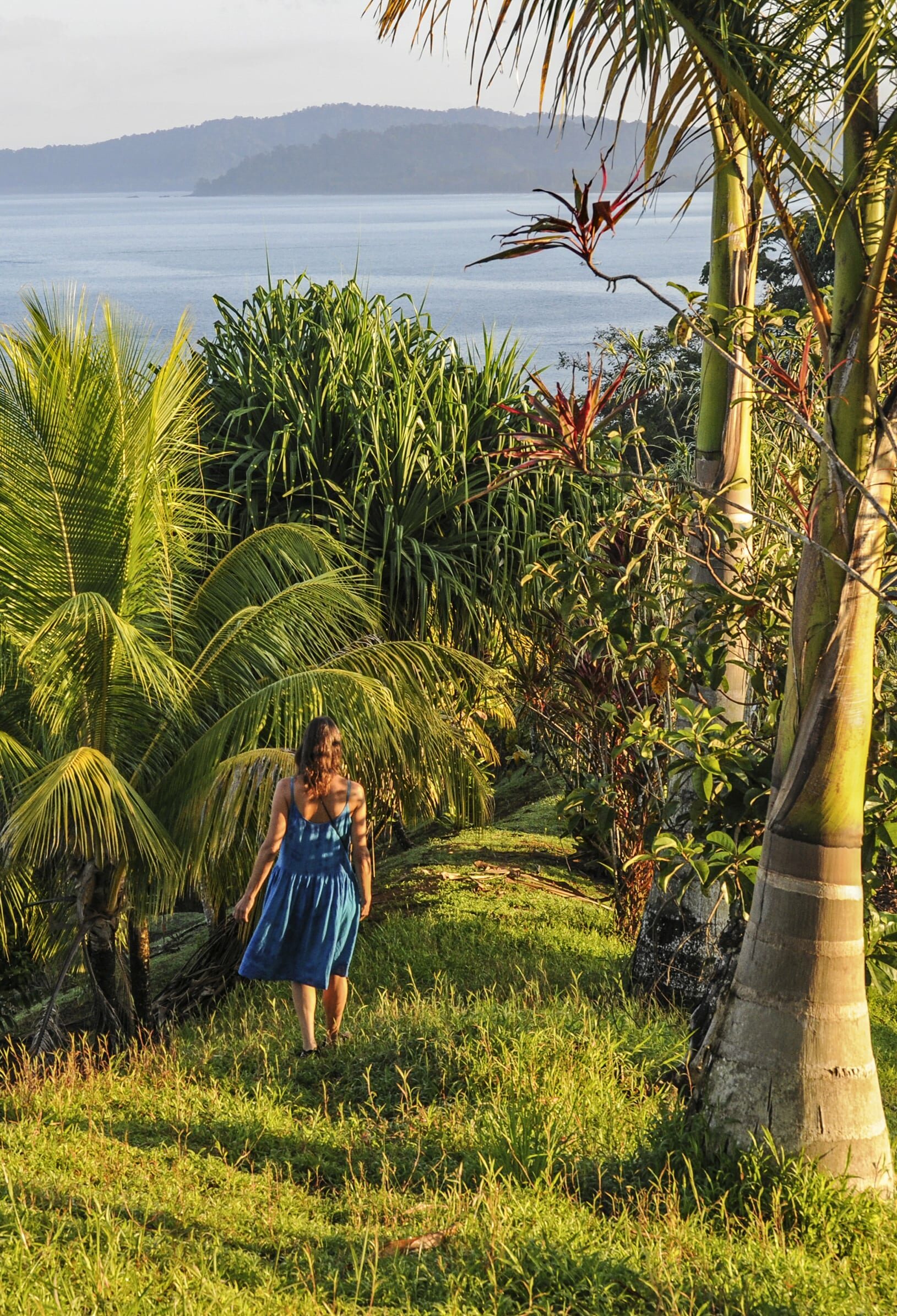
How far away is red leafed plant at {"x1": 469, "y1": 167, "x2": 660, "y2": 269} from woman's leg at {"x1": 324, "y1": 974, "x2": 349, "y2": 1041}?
3249mm

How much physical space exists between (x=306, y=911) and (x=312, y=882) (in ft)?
0.43

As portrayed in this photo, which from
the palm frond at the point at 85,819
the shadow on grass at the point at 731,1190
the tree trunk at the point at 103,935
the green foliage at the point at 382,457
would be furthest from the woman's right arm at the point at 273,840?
the green foliage at the point at 382,457

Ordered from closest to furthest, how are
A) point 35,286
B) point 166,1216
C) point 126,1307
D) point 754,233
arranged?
point 126,1307
point 166,1216
point 754,233
point 35,286

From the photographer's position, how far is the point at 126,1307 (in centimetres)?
304

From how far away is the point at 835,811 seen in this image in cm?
372

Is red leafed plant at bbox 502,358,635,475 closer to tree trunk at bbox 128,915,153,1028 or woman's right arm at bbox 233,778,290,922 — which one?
woman's right arm at bbox 233,778,290,922

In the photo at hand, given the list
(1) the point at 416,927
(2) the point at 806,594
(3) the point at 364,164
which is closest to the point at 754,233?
(2) the point at 806,594

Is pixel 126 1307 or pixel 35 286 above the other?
pixel 35 286

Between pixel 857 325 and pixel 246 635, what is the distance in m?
4.35

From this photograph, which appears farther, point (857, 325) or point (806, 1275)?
point (857, 325)

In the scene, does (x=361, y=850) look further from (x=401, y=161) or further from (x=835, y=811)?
(x=401, y=161)

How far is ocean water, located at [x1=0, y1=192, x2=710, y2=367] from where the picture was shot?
56.2 m

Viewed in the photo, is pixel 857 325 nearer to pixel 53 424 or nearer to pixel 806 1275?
pixel 806 1275

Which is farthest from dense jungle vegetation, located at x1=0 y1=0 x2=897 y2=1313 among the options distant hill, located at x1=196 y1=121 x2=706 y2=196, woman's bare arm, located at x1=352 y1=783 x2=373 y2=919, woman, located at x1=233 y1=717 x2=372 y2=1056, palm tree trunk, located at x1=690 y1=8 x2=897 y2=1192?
distant hill, located at x1=196 y1=121 x2=706 y2=196
